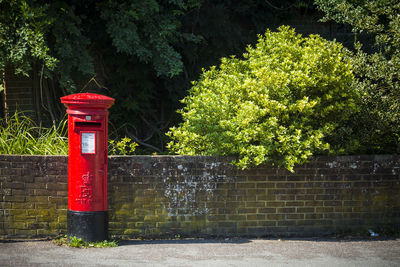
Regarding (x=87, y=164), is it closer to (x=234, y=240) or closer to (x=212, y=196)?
(x=212, y=196)

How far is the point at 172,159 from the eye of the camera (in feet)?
20.6

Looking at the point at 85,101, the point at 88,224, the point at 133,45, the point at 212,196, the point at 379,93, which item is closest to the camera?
the point at 85,101

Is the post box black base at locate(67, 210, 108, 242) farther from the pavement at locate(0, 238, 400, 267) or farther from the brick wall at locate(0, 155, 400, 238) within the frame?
the brick wall at locate(0, 155, 400, 238)

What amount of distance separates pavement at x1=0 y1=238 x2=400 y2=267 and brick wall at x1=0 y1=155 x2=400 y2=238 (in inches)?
10.3

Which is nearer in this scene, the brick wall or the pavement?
the pavement

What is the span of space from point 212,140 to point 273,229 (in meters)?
1.56

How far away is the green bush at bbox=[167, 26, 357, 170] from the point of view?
6.18 meters

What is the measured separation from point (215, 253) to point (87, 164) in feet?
6.33

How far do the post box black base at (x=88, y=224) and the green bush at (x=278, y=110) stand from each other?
1581 millimetres

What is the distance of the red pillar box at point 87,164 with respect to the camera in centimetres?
551

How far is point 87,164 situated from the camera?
5.56 metres

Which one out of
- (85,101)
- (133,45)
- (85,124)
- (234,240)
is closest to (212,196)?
(234,240)

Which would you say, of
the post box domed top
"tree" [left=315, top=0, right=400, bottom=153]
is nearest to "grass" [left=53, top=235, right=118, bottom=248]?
the post box domed top

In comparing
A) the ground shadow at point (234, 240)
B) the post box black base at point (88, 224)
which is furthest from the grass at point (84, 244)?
the ground shadow at point (234, 240)
